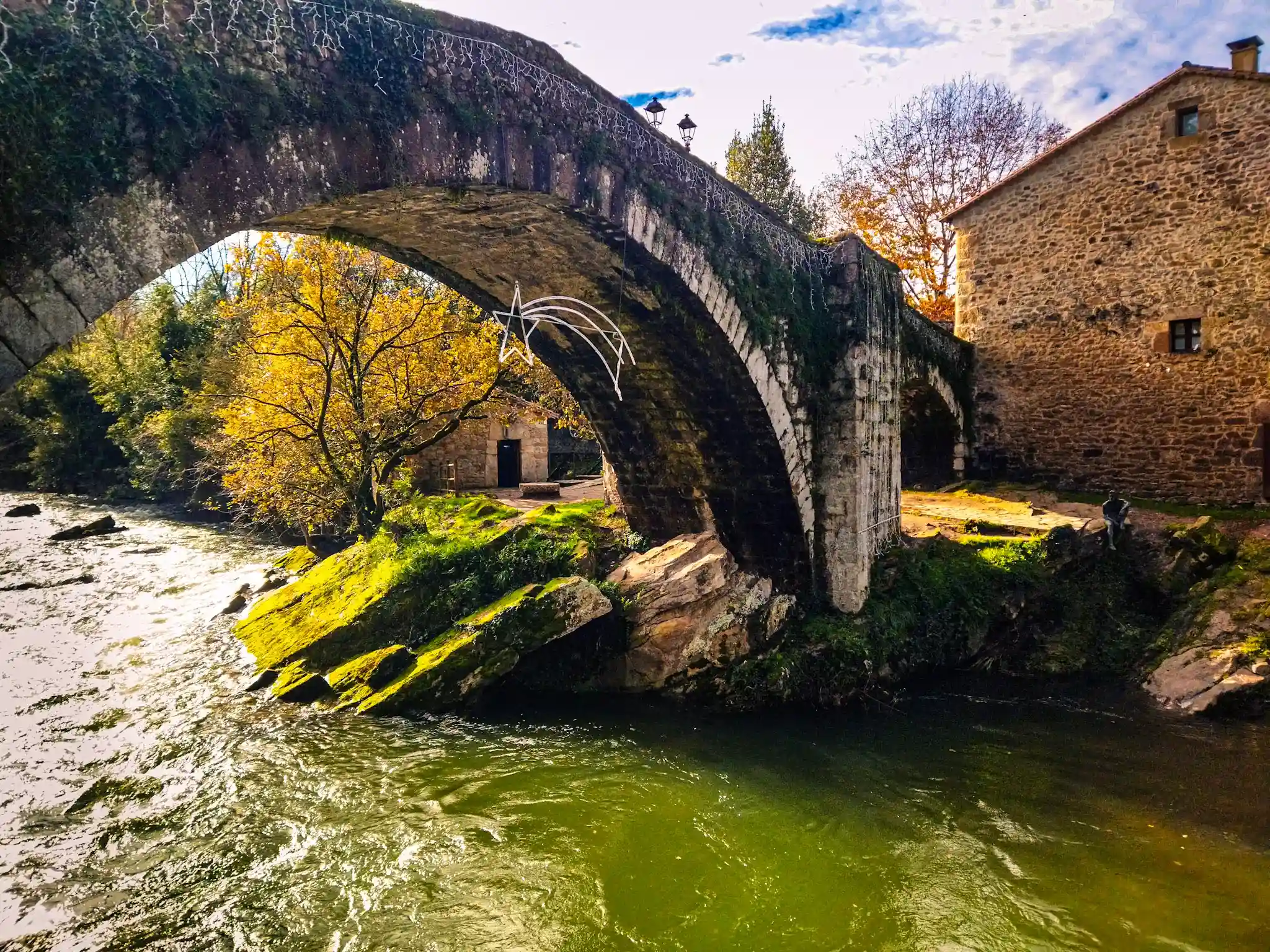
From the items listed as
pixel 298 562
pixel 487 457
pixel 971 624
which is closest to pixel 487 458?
pixel 487 457

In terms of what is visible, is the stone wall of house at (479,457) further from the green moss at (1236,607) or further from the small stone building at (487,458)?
the green moss at (1236,607)

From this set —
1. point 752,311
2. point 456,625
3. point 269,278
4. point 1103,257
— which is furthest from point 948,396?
point 269,278

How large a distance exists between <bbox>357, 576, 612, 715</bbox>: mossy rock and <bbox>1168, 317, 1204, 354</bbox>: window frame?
1123 centimetres

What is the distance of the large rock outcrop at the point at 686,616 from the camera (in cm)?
905

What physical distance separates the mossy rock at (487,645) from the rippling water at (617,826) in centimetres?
38

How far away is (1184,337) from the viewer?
535 inches

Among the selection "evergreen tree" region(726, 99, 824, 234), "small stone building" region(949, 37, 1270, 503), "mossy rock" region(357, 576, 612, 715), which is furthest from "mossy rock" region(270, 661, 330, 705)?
"evergreen tree" region(726, 99, 824, 234)

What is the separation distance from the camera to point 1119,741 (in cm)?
784

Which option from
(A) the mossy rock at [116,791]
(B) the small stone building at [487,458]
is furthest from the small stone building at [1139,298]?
(A) the mossy rock at [116,791]

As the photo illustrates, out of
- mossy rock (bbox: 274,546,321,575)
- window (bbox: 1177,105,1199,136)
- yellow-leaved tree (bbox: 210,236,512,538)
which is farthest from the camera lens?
mossy rock (bbox: 274,546,321,575)

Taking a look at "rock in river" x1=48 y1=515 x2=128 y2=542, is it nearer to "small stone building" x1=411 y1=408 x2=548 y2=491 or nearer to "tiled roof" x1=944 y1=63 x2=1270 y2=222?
"small stone building" x1=411 y1=408 x2=548 y2=491

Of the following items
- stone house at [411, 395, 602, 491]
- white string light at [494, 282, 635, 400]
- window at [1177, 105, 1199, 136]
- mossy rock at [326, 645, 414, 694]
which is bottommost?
mossy rock at [326, 645, 414, 694]

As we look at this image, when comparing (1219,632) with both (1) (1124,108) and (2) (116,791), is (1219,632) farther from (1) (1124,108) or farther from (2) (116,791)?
(2) (116,791)

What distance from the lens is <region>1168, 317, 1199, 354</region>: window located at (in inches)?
530
